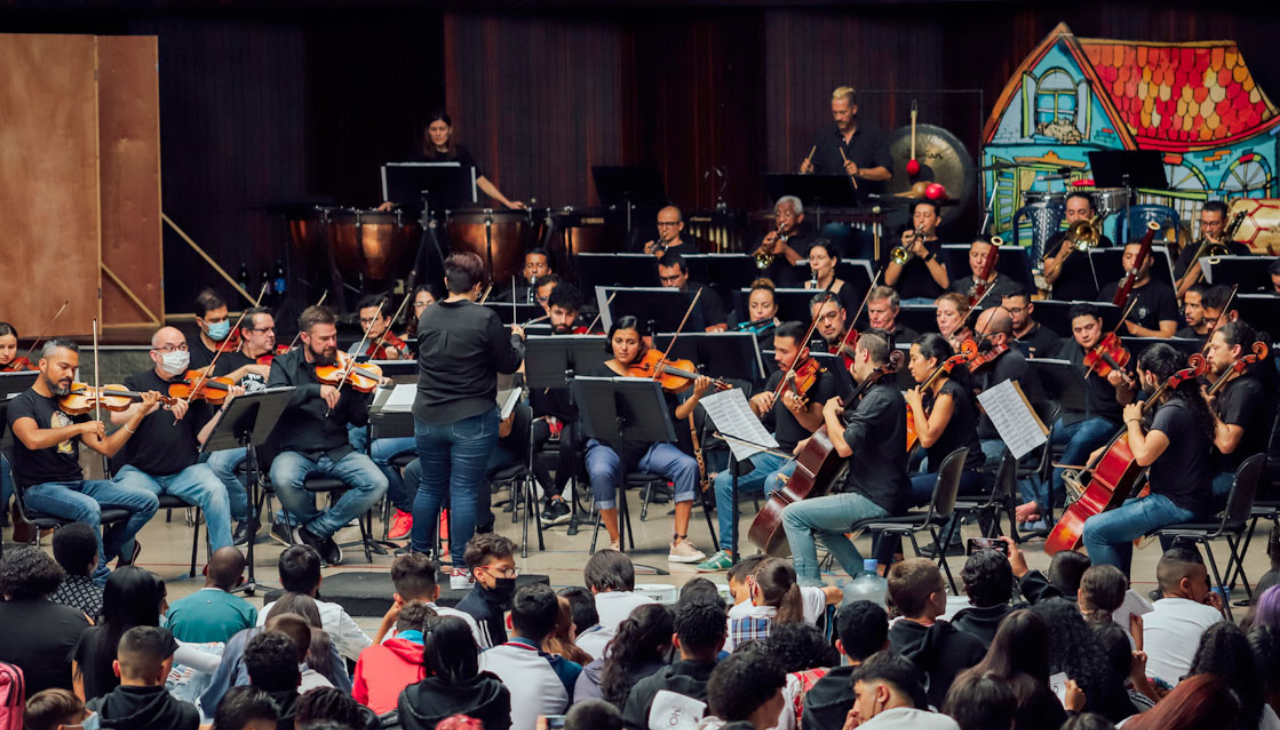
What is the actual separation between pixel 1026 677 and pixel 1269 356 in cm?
475

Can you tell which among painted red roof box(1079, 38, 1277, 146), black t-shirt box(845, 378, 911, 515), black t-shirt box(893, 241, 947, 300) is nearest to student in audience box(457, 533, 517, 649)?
black t-shirt box(845, 378, 911, 515)

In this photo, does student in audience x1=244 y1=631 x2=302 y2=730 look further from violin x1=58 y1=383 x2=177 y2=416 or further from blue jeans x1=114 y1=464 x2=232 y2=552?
violin x1=58 y1=383 x2=177 y2=416

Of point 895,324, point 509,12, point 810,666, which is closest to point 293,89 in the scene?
point 509,12

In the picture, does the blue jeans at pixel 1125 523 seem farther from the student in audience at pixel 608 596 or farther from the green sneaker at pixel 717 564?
the student in audience at pixel 608 596

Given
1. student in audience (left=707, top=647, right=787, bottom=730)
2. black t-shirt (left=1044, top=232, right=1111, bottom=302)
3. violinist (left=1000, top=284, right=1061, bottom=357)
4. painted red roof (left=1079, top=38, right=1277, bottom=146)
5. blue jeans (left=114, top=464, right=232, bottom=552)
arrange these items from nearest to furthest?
Answer: student in audience (left=707, top=647, right=787, bottom=730), blue jeans (left=114, top=464, right=232, bottom=552), violinist (left=1000, top=284, right=1061, bottom=357), black t-shirt (left=1044, top=232, right=1111, bottom=302), painted red roof (left=1079, top=38, right=1277, bottom=146)

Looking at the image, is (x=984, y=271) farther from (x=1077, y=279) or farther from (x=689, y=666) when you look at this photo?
(x=689, y=666)

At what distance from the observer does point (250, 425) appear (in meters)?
9.35

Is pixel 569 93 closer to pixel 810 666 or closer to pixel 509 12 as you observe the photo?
pixel 509 12

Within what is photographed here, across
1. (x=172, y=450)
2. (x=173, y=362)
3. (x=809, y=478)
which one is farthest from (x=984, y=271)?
(x=172, y=450)

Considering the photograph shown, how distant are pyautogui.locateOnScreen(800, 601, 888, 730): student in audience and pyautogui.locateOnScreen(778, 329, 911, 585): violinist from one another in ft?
9.66

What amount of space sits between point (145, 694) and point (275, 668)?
17.1 inches

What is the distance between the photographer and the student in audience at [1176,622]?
6.42 m

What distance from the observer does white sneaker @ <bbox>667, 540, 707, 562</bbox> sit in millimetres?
9891

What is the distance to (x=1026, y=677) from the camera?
5.14 meters
